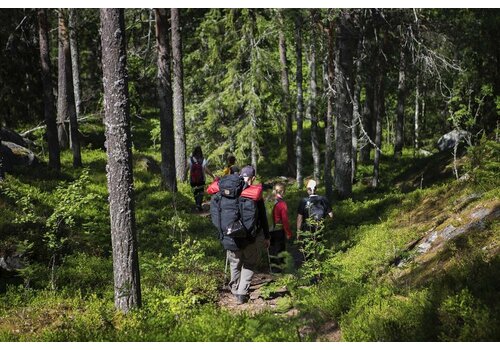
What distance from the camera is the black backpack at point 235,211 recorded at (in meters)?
7.56

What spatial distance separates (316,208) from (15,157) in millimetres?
11479

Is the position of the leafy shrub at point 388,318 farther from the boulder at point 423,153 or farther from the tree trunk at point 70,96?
the boulder at point 423,153

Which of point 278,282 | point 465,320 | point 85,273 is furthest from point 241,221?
point 465,320

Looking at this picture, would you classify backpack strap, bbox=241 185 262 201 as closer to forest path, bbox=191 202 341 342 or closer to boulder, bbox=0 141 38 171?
forest path, bbox=191 202 341 342

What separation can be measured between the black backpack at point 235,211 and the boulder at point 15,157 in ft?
32.4

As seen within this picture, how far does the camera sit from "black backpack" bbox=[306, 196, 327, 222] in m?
8.84

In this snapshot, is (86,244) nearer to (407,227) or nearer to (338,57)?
(407,227)

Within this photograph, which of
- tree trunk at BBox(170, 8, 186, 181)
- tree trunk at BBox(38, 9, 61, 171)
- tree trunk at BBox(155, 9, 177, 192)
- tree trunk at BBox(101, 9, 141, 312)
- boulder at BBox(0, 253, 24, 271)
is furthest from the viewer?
tree trunk at BBox(170, 8, 186, 181)

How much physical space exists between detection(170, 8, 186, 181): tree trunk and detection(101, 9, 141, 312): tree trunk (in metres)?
12.1

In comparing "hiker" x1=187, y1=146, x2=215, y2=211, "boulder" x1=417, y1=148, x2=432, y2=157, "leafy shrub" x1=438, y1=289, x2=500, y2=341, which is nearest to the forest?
"leafy shrub" x1=438, y1=289, x2=500, y2=341

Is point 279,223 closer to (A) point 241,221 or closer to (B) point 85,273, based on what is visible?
(A) point 241,221

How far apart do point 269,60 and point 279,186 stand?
1369 centimetres

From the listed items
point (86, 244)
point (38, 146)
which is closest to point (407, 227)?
point (86, 244)

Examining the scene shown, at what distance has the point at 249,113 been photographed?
21.3 meters
